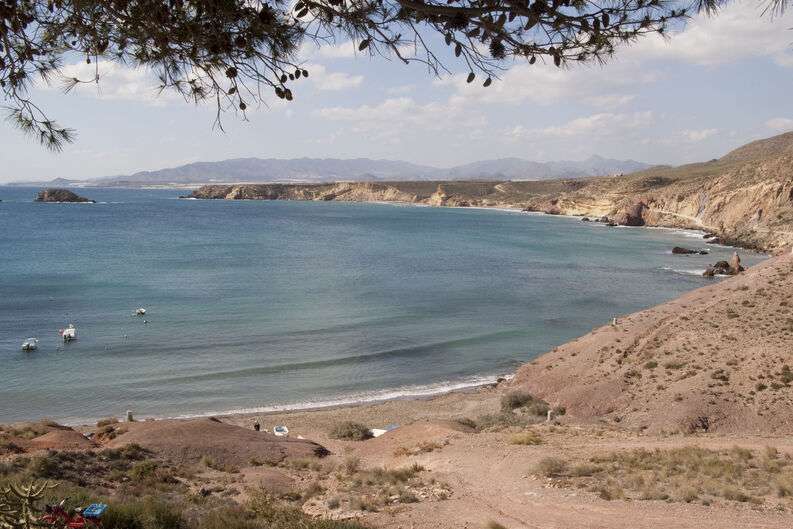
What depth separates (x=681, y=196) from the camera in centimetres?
9675

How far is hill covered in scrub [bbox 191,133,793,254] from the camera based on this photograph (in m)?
70.4

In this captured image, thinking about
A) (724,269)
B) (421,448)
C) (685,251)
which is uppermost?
(685,251)

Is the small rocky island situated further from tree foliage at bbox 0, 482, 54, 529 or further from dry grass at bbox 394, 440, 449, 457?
tree foliage at bbox 0, 482, 54, 529

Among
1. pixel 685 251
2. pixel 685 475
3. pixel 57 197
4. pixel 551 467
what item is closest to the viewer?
pixel 685 475

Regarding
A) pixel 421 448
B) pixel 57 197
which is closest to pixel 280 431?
pixel 421 448

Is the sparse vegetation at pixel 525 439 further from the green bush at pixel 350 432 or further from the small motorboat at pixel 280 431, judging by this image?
the small motorboat at pixel 280 431

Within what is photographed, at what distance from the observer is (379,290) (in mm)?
42125

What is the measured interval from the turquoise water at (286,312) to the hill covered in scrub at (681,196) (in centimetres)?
762

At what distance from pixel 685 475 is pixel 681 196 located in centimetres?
9570

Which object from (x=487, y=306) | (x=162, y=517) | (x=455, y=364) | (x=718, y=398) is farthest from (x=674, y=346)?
(x=162, y=517)

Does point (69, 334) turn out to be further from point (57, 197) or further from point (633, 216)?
point (57, 197)

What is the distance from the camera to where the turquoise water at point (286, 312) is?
2317 cm

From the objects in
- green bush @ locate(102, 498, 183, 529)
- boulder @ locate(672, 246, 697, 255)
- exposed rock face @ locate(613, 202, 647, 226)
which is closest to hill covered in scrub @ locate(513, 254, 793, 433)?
green bush @ locate(102, 498, 183, 529)

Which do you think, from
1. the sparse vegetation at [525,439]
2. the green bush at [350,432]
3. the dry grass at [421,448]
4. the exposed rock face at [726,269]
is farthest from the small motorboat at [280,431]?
the exposed rock face at [726,269]
